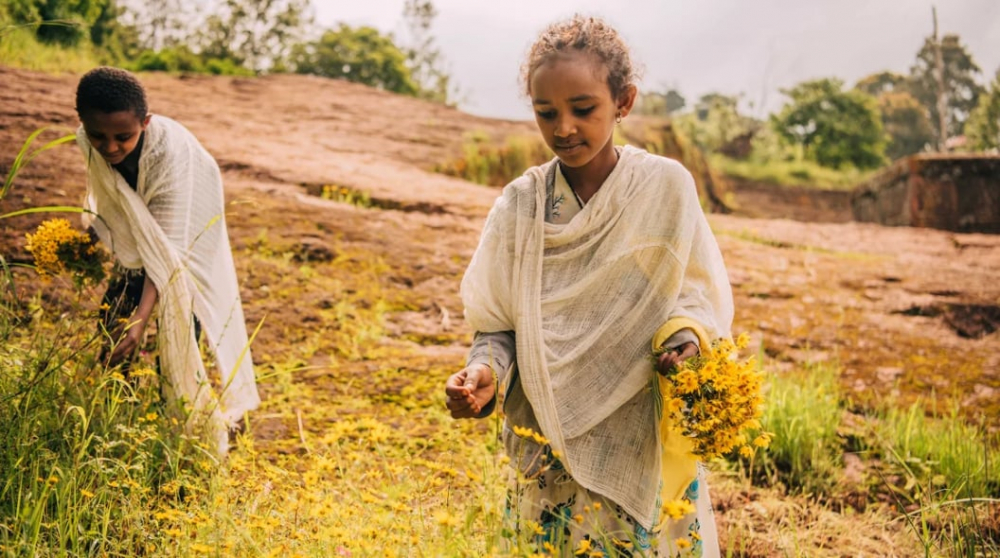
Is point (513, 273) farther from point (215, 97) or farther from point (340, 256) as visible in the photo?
point (215, 97)

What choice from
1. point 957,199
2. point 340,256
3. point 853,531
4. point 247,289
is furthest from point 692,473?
point 957,199

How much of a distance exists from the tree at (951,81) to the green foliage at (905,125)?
0.54 m

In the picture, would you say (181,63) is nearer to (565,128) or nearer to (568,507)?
(565,128)

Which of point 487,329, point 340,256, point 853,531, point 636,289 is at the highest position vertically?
point 636,289

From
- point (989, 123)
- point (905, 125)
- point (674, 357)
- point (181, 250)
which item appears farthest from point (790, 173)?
point (674, 357)

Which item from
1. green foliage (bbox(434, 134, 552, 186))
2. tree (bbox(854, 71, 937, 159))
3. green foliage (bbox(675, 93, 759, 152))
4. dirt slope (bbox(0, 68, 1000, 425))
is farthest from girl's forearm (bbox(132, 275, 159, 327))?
tree (bbox(854, 71, 937, 159))

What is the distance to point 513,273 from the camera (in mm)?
1999

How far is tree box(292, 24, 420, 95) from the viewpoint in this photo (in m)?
20.6

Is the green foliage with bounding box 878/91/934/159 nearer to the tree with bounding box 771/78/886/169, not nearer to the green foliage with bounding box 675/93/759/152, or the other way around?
the tree with bounding box 771/78/886/169

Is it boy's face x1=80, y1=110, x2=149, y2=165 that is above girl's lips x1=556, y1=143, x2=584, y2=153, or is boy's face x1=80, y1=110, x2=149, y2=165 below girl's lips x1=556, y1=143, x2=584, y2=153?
below

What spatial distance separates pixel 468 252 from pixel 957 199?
7.16 metres

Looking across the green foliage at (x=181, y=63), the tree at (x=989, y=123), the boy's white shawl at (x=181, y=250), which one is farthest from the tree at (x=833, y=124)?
the boy's white shawl at (x=181, y=250)

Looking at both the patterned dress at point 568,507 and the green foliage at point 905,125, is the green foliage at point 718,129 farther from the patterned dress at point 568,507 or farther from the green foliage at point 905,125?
the patterned dress at point 568,507

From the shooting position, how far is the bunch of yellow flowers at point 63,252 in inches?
112
